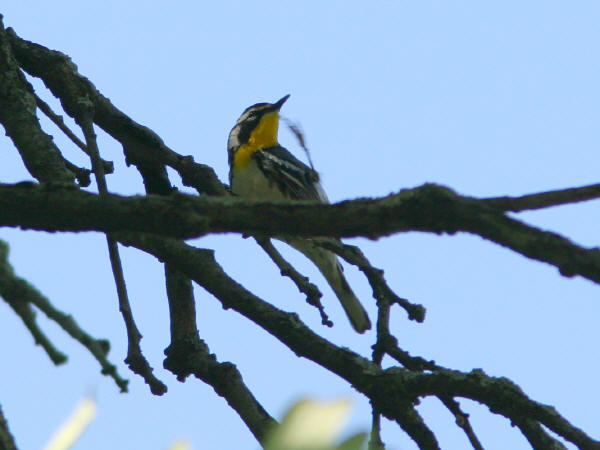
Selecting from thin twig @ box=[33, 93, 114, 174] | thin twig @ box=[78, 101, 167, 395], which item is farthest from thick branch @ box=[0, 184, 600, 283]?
thin twig @ box=[33, 93, 114, 174]

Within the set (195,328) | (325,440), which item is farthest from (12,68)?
(325,440)

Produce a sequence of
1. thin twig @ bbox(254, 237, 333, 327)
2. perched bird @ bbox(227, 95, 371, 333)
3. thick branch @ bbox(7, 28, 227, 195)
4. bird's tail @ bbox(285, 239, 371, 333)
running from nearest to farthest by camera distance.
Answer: thin twig @ bbox(254, 237, 333, 327), thick branch @ bbox(7, 28, 227, 195), bird's tail @ bbox(285, 239, 371, 333), perched bird @ bbox(227, 95, 371, 333)

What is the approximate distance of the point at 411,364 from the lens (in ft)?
11.5

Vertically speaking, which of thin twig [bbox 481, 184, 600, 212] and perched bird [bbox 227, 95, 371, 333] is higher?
perched bird [bbox 227, 95, 371, 333]

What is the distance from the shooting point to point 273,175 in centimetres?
820

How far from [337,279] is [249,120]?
Result: 9.46ft

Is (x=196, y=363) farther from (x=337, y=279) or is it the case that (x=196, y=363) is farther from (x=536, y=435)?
(x=337, y=279)

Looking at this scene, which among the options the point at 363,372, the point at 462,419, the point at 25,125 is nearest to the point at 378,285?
the point at 363,372

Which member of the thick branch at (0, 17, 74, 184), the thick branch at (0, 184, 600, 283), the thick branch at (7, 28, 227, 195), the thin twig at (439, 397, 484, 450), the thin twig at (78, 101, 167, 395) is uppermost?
the thick branch at (7, 28, 227, 195)

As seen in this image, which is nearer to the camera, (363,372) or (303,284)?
(363,372)

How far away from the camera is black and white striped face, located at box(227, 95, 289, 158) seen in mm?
9328

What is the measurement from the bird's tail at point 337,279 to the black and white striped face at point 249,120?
2.20 meters

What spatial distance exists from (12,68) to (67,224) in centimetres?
229

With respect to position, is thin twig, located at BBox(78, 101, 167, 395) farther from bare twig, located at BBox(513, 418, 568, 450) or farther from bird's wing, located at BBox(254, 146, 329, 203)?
bird's wing, located at BBox(254, 146, 329, 203)
